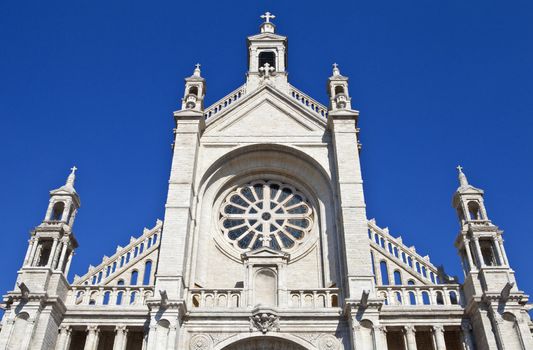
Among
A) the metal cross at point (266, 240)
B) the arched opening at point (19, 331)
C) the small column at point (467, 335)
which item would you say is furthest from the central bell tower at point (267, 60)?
the arched opening at point (19, 331)

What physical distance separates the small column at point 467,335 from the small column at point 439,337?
62 cm

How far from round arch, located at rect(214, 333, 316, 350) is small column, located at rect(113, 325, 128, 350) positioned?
2.87 metres

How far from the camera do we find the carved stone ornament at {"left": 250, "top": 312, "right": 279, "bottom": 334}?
666 inches

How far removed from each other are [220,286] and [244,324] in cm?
268

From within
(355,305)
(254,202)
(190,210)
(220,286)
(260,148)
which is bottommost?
(355,305)

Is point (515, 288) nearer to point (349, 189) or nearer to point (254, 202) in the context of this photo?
point (349, 189)

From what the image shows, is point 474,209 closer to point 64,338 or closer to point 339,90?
point 339,90

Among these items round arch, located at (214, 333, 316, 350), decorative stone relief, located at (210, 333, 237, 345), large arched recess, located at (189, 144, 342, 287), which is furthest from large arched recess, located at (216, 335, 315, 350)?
large arched recess, located at (189, 144, 342, 287)

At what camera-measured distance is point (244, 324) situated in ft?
56.2

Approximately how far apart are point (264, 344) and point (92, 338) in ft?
17.5

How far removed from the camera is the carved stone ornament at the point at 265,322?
16909 mm

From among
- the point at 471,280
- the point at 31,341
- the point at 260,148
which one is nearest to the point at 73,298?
the point at 31,341

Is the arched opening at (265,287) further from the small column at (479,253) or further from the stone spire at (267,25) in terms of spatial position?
the stone spire at (267,25)

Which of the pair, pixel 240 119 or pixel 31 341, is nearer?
pixel 31 341
